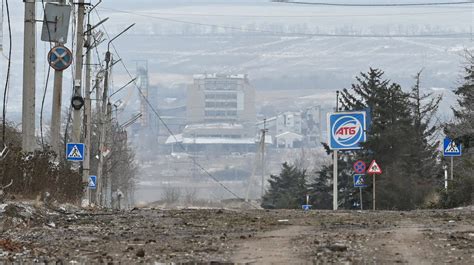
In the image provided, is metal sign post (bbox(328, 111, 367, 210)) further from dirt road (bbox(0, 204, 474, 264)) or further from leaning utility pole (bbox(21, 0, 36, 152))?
dirt road (bbox(0, 204, 474, 264))

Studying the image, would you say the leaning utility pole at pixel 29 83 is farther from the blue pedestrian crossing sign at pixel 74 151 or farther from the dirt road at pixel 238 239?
the blue pedestrian crossing sign at pixel 74 151

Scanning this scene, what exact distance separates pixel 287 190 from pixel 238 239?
75.3 metres

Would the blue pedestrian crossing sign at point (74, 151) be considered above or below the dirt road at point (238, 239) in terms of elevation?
above

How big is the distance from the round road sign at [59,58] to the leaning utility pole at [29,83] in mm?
2092

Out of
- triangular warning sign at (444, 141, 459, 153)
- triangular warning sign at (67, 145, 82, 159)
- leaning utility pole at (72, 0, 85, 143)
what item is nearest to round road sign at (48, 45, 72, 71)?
leaning utility pole at (72, 0, 85, 143)

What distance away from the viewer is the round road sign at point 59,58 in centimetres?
2883

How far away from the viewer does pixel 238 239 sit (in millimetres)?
12227

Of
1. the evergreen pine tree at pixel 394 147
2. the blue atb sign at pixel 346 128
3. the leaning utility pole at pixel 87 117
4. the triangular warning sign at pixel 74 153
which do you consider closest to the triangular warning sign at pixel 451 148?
the blue atb sign at pixel 346 128

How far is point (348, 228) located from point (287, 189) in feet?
244

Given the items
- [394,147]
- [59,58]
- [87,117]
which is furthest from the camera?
[394,147]

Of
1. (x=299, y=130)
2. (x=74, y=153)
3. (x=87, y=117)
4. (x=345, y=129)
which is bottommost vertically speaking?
(x=74, y=153)

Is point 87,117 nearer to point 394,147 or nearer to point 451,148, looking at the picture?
point 451,148

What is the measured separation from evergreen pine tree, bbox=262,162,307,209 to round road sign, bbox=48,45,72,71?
4631cm

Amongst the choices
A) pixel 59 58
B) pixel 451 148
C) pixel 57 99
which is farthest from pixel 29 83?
pixel 451 148
